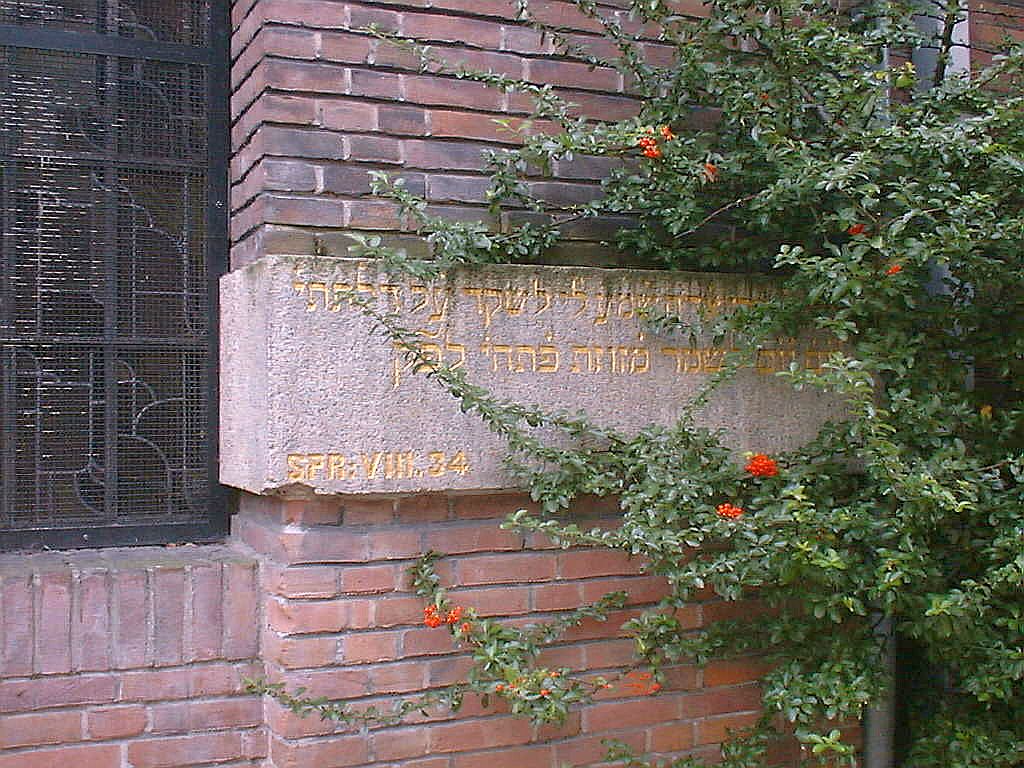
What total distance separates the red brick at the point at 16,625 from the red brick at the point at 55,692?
0.04 metres

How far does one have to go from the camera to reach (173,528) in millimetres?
2816

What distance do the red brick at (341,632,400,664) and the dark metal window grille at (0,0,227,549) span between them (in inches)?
21.5

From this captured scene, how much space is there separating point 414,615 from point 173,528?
702mm

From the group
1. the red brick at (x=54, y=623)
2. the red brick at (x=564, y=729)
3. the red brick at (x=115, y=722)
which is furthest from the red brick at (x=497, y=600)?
the red brick at (x=54, y=623)

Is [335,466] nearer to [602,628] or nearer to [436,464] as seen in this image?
[436,464]

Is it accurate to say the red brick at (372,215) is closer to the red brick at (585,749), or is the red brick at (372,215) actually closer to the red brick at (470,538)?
the red brick at (470,538)

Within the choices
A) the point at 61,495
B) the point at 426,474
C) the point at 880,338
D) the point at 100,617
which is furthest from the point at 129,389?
the point at 880,338

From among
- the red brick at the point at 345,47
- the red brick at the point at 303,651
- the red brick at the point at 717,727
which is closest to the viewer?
the red brick at the point at 303,651

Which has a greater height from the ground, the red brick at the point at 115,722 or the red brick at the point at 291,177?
the red brick at the point at 291,177

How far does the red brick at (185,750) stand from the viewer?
2.59m

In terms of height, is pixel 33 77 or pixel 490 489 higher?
pixel 33 77

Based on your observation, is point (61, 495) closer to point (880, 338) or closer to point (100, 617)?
point (100, 617)

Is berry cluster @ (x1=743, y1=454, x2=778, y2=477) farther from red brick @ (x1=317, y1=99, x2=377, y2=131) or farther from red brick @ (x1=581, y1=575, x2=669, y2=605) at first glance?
red brick @ (x1=317, y1=99, x2=377, y2=131)

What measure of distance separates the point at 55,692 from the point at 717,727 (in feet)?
5.81
